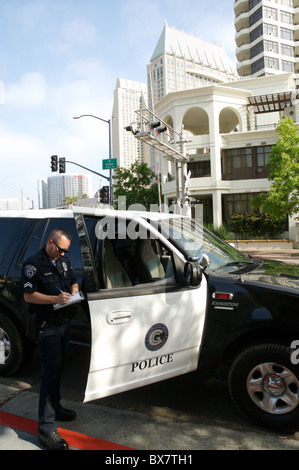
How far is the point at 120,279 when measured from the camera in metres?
3.52

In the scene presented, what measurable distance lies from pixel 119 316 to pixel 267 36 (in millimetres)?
59143

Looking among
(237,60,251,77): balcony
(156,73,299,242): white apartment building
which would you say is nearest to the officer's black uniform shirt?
(156,73,299,242): white apartment building

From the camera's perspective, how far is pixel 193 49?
91.2m

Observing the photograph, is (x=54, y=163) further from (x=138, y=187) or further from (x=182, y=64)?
(x=182, y=64)

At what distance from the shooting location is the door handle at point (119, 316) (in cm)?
272

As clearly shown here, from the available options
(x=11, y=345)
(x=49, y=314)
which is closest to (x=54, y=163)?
(x=11, y=345)

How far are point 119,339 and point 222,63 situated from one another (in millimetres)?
117915

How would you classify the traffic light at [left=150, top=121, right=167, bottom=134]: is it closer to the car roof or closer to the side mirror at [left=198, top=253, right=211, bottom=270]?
the car roof

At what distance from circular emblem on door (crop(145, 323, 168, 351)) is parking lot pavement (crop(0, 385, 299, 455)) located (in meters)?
0.73

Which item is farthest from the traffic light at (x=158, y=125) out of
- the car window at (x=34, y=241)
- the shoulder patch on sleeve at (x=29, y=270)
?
the shoulder patch on sleeve at (x=29, y=270)

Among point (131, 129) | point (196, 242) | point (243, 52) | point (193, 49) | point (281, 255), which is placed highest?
point (193, 49)

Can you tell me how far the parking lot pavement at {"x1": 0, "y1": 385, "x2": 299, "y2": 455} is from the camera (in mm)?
2721
